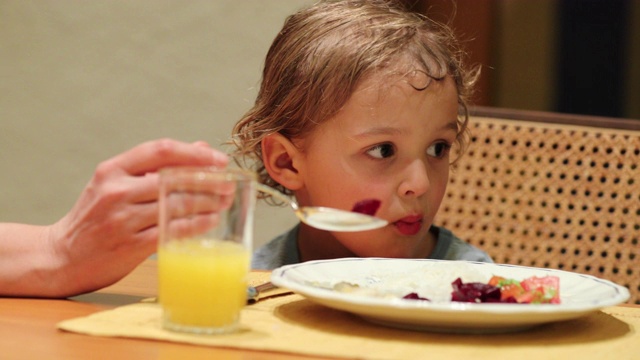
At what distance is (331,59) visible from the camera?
4.85 feet

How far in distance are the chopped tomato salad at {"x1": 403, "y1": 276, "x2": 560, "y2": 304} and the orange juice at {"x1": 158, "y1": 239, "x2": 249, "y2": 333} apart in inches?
7.0

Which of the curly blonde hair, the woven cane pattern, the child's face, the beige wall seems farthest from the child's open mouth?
the beige wall

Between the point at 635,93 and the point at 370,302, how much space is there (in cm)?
308

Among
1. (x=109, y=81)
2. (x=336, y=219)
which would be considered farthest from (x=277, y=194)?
(x=109, y=81)

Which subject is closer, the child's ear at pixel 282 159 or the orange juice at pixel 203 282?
the orange juice at pixel 203 282

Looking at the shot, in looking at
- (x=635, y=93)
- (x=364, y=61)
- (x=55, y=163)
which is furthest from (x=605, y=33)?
(x=364, y=61)

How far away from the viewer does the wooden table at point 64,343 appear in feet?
2.42

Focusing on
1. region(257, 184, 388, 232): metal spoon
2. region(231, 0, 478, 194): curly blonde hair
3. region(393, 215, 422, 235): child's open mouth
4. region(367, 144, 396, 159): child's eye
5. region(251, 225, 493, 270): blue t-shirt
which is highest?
region(231, 0, 478, 194): curly blonde hair

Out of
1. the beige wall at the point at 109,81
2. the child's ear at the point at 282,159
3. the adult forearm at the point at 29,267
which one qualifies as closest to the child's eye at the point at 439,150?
the child's ear at the point at 282,159

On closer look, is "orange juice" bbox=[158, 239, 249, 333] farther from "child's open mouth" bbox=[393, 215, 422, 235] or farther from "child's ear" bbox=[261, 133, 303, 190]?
"child's ear" bbox=[261, 133, 303, 190]

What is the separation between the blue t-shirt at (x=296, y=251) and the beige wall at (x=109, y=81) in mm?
986

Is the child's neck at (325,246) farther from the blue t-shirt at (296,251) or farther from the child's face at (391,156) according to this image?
the child's face at (391,156)

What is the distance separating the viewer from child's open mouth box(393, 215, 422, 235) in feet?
4.60

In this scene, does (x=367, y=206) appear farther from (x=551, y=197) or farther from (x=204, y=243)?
(x=204, y=243)
